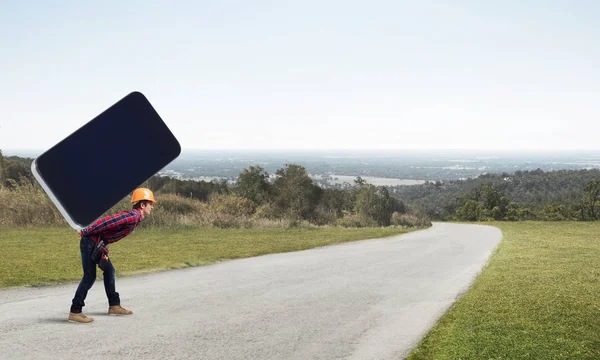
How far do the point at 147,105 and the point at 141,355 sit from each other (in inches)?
134

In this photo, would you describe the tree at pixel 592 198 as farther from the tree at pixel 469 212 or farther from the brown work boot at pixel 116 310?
the brown work boot at pixel 116 310

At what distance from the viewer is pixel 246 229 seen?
20844mm

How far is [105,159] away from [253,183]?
28365mm

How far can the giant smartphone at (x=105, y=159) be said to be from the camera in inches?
120

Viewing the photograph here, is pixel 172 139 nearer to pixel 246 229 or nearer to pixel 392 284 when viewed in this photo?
pixel 392 284

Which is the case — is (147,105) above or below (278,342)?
above

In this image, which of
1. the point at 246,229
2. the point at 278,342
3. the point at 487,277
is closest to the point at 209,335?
the point at 278,342

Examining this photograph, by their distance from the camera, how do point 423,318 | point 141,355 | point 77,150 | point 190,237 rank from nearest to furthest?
point 77,150 < point 141,355 < point 423,318 < point 190,237

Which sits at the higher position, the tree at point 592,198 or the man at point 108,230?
the man at point 108,230

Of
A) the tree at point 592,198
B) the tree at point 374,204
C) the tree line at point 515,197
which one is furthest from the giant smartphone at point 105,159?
the tree at point 592,198

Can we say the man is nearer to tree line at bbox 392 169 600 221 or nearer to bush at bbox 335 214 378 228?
bush at bbox 335 214 378 228

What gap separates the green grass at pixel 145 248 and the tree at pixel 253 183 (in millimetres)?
10379

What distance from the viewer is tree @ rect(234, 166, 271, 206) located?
31141 mm

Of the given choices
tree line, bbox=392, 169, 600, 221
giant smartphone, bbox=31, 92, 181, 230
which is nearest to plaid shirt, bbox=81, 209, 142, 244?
giant smartphone, bbox=31, 92, 181, 230
